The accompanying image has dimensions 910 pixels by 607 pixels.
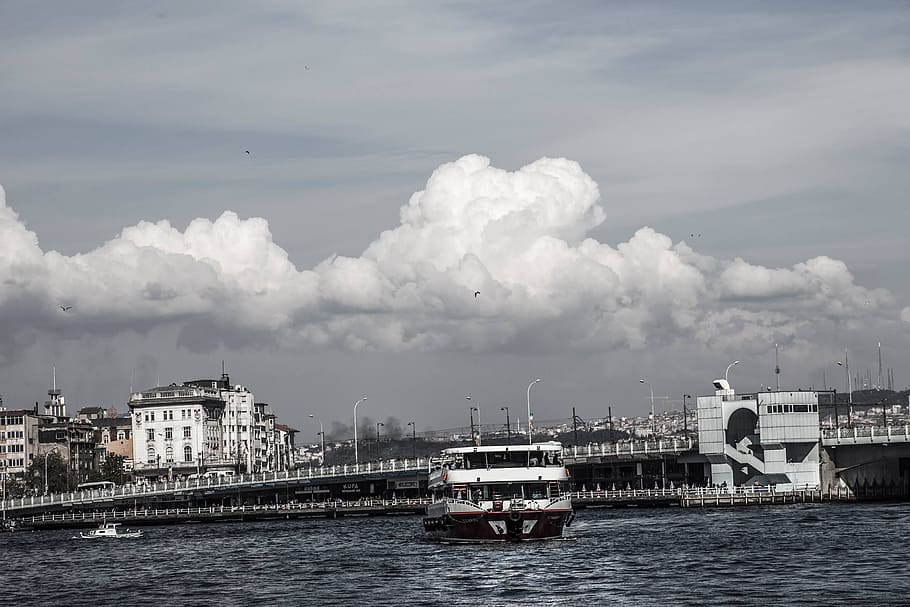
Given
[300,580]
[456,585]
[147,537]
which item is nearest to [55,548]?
[147,537]

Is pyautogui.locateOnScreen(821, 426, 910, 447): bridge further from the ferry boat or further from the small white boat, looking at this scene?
the small white boat

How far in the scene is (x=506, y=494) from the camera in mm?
119625

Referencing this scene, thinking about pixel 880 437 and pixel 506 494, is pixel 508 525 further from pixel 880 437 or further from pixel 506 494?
pixel 880 437

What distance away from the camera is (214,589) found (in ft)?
322

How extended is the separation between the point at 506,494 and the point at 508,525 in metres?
2.86

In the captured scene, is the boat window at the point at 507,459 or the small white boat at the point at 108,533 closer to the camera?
the boat window at the point at 507,459

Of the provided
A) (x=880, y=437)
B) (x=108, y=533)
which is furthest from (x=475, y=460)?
(x=880, y=437)

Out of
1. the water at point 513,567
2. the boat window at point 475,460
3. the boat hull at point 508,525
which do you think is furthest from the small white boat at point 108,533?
the boat window at point 475,460

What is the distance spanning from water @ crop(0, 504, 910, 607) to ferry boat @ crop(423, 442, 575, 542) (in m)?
1.83

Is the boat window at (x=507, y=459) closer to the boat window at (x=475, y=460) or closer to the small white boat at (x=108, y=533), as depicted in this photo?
the boat window at (x=475, y=460)

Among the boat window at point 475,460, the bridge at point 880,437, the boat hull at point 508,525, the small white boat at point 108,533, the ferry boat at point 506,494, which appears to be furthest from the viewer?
the bridge at point 880,437

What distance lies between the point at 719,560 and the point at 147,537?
8598cm

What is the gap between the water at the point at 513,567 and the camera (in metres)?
87.4

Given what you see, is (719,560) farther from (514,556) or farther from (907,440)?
(907,440)
